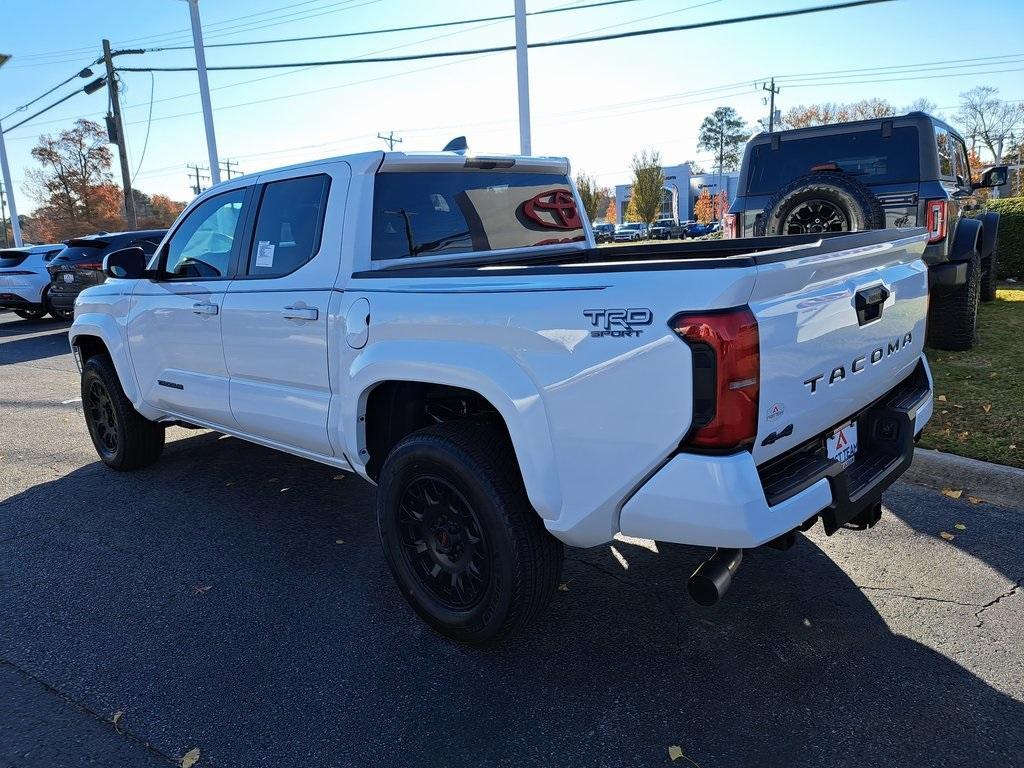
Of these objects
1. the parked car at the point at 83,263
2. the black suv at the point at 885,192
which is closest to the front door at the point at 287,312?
the black suv at the point at 885,192

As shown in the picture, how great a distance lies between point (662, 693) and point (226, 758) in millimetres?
1499

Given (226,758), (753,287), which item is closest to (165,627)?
(226,758)

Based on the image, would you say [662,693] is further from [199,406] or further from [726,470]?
[199,406]

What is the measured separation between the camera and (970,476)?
4324 mm

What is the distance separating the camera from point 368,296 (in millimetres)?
3100

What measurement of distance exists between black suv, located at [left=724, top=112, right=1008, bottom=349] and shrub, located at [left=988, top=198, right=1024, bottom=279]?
552 centimetres

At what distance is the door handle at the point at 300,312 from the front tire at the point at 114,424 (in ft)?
7.60

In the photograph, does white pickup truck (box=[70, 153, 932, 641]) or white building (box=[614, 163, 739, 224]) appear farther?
white building (box=[614, 163, 739, 224])

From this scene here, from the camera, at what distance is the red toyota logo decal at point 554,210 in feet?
13.6

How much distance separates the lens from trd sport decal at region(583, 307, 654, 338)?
2.17 m

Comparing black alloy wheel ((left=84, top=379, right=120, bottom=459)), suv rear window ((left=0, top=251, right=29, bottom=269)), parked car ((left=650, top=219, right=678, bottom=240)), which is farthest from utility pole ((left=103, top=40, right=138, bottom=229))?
parked car ((left=650, top=219, right=678, bottom=240))

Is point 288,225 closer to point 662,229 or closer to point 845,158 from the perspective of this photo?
point 845,158

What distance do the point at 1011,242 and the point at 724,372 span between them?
13.3m

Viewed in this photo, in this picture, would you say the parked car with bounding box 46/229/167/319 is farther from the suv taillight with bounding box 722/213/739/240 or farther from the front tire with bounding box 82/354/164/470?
the suv taillight with bounding box 722/213/739/240
